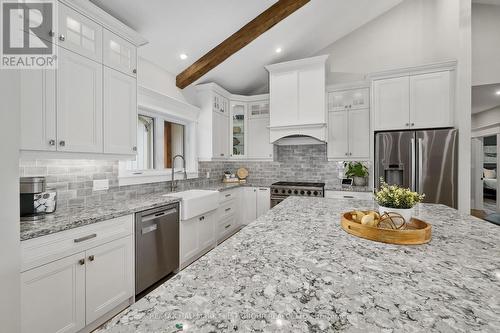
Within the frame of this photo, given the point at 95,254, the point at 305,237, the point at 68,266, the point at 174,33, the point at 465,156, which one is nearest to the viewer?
the point at 305,237

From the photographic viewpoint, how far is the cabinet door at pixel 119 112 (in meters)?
1.98

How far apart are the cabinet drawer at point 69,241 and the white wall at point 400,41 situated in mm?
4211

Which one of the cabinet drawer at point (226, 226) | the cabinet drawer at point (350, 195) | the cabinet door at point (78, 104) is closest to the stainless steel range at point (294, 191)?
the cabinet drawer at point (350, 195)

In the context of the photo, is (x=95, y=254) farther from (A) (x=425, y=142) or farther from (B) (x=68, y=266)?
(A) (x=425, y=142)

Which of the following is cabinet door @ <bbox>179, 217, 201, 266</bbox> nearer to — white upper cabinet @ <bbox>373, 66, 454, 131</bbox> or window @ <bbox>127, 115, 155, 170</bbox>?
window @ <bbox>127, 115, 155, 170</bbox>

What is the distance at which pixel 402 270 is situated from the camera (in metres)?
0.77

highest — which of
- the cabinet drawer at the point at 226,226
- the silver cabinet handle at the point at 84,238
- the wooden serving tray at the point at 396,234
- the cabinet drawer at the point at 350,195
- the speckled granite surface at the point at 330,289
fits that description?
the wooden serving tray at the point at 396,234

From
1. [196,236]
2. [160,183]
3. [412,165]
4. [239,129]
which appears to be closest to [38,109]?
Result: [160,183]

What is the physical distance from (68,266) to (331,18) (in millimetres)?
4425

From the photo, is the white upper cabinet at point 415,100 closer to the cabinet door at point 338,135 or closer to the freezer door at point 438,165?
A: the freezer door at point 438,165

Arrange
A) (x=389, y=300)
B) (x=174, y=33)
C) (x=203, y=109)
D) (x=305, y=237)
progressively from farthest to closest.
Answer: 1. (x=203, y=109)
2. (x=174, y=33)
3. (x=305, y=237)
4. (x=389, y=300)

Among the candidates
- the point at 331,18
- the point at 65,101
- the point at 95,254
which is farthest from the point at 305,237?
the point at 331,18

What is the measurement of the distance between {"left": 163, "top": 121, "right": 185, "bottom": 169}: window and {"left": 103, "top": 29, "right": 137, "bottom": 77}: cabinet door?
3.60 ft

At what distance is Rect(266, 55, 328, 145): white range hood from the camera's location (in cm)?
343
